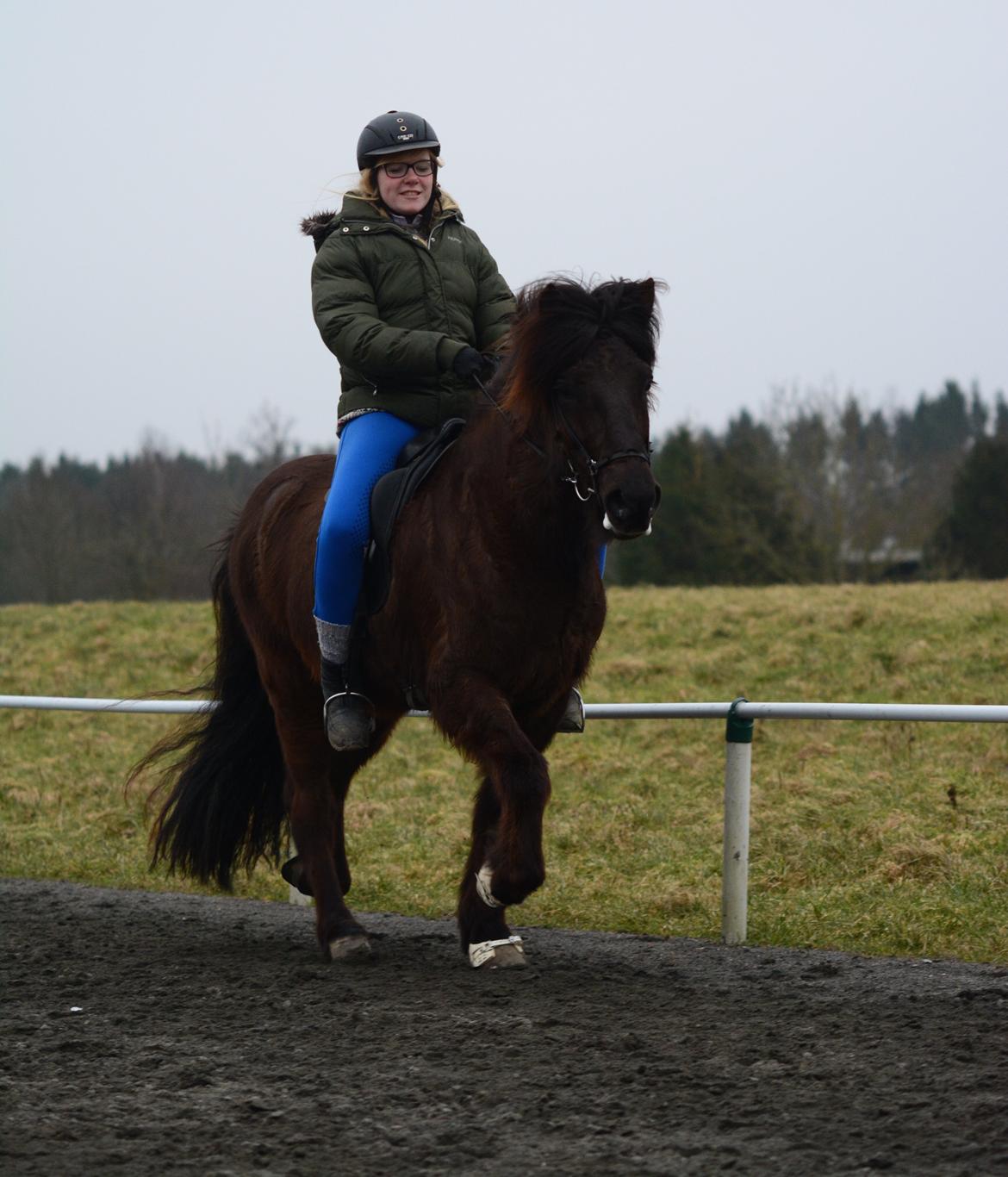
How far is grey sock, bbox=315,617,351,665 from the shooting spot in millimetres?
6352

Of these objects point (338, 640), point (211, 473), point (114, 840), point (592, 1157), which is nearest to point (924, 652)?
point (114, 840)

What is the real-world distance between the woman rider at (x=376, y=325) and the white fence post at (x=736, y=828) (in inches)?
64.9

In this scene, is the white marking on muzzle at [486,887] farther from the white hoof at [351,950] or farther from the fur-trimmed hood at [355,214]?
the fur-trimmed hood at [355,214]

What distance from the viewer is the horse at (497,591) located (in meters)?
5.40

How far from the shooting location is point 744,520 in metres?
41.9

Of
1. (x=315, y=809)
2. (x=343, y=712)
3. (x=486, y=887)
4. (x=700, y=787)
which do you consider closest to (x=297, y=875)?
(x=315, y=809)

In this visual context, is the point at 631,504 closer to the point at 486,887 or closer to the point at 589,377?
the point at 589,377

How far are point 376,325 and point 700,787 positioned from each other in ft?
22.1

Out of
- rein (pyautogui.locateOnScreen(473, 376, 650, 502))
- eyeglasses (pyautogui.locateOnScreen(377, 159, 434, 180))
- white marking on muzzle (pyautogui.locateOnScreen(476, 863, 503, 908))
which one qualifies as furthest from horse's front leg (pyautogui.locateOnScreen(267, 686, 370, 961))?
eyeglasses (pyautogui.locateOnScreen(377, 159, 434, 180))

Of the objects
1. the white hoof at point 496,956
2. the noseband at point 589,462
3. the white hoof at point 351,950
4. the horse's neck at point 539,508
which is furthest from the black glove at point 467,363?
the white hoof at point 351,950

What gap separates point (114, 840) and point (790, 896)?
5.16m

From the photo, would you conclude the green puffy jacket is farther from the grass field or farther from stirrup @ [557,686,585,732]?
the grass field

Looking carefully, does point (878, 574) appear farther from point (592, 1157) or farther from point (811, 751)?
point (592, 1157)

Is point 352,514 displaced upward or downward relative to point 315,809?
upward
